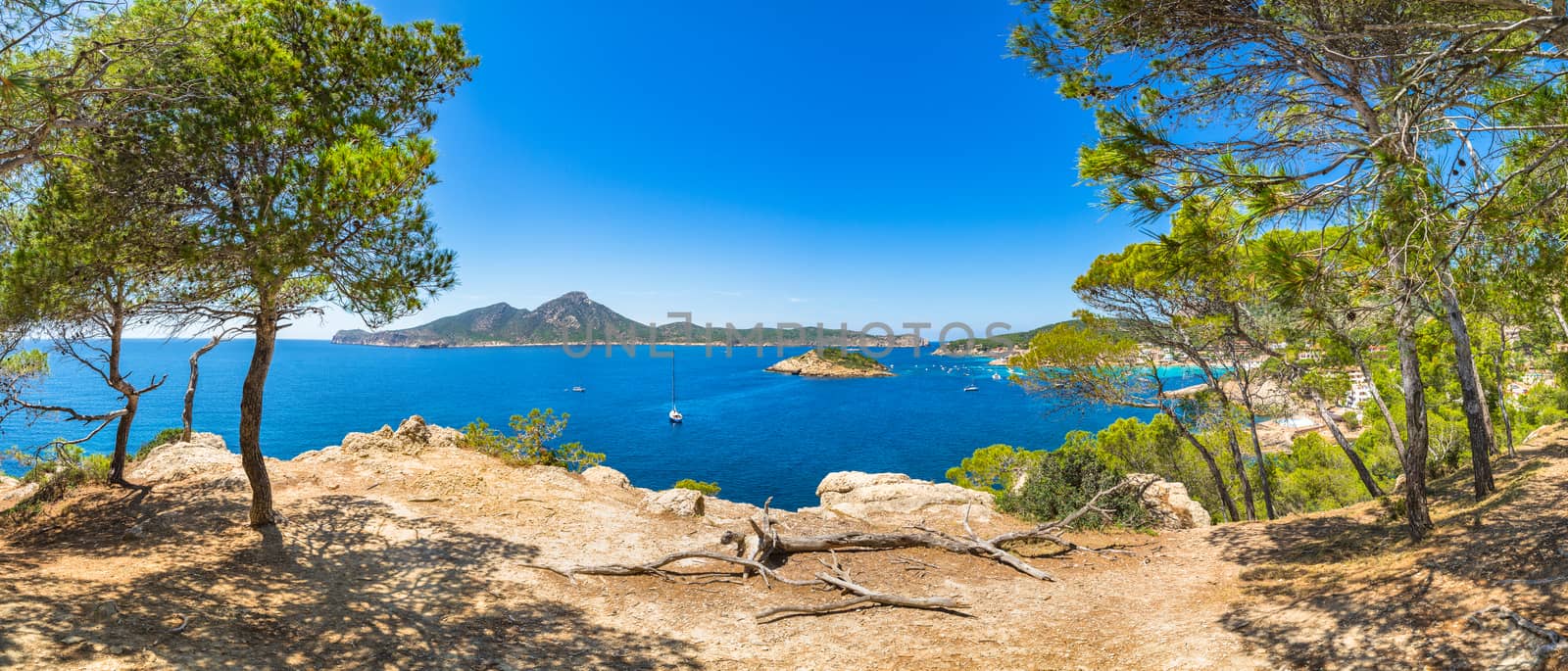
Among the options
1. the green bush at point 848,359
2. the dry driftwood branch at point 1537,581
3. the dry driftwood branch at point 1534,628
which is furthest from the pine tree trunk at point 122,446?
the green bush at point 848,359

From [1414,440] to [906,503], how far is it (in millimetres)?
6544

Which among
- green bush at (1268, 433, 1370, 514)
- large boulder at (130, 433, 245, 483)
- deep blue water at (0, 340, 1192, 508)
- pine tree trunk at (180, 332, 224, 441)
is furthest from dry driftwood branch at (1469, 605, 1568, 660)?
deep blue water at (0, 340, 1192, 508)

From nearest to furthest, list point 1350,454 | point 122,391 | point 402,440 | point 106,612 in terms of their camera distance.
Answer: point 106,612 < point 122,391 < point 1350,454 < point 402,440

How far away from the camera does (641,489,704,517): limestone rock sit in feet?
30.4

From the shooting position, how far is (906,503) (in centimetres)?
1070

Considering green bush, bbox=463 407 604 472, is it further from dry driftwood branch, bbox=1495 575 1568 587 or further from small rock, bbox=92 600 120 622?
dry driftwood branch, bbox=1495 575 1568 587

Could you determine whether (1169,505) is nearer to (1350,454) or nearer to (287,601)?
(1350,454)

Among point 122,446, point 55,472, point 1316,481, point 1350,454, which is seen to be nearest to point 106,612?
point 122,446

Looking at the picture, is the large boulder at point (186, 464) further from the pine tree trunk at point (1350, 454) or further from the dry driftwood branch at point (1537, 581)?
the pine tree trunk at point (1350, 454)

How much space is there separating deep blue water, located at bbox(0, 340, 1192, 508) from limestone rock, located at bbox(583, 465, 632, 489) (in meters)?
20.8

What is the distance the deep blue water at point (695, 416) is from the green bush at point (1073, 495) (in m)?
18.6

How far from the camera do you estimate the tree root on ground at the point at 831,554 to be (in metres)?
6.14

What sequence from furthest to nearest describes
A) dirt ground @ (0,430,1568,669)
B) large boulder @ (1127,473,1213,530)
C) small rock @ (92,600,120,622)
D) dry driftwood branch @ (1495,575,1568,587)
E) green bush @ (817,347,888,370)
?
green bush @ (817,347,888,370)
large boulder @ (1127,473,1213,530)
small rock @ (92,600,120,622)
dirt ground @ (0,430,1568,669)
dry driftwood branch @ (1495,575,1568,587)

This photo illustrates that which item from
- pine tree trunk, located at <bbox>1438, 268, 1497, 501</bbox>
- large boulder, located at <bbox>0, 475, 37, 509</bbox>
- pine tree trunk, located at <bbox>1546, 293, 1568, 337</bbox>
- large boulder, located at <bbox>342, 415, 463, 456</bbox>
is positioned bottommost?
large boulder, located at <bbox>0, 475, 37, 509</bbox>
